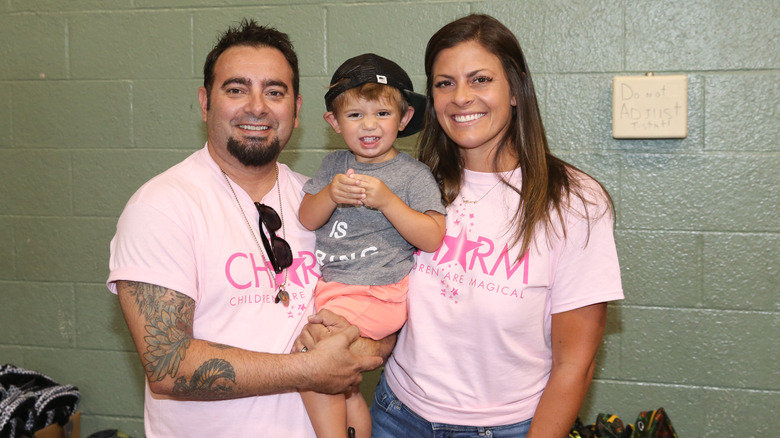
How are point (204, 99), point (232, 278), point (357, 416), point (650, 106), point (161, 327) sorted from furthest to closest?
point (650, 106) → point (204, 99) → point (357, 416) → point (232, 278) → point (161, 327)

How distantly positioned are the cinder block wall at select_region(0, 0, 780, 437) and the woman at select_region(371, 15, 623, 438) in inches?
A: 36.4

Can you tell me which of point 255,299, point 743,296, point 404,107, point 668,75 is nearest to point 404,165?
point 404,107

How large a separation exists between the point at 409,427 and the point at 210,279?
65 cm

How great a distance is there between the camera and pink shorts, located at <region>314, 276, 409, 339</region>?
1677 mm

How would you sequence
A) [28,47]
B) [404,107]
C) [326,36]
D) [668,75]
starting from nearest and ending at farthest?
[404,107]
[668,75]
[326,36]
[28,47]

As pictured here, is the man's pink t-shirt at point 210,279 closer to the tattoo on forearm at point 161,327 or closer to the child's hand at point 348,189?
the tattoo on forearm at point 161,327

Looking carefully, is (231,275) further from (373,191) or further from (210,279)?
(373,191)

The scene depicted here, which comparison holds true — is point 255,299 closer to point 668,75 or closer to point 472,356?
point 472,356

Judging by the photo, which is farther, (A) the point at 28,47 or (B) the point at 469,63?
(A) the point at 28,47

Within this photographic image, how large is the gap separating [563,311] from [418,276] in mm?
384

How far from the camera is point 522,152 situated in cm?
170

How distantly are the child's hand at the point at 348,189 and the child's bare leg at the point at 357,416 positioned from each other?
54cm

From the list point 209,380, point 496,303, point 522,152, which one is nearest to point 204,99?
point 209,380

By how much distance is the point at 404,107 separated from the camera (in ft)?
5.90
